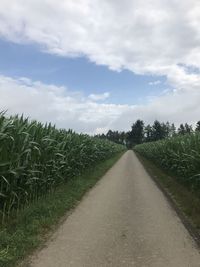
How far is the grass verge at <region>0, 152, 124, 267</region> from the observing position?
649 cm

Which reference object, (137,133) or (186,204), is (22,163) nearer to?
(186,204)

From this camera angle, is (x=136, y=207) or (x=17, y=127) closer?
(x=17, y=127)

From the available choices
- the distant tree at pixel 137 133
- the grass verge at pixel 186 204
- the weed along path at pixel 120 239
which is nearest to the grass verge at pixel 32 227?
the weed along path at pixel 120 239

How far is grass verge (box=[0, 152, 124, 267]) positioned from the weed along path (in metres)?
0.24

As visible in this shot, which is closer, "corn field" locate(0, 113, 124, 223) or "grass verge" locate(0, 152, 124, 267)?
"grass verge" locate(0, 152, 124, 267)

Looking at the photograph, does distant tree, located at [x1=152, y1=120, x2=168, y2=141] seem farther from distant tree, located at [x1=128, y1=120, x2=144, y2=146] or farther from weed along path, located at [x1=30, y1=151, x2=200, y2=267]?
weed along path, located at [x1=30, y1=151, x2=200, y2=267]

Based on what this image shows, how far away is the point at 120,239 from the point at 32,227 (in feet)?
5.71

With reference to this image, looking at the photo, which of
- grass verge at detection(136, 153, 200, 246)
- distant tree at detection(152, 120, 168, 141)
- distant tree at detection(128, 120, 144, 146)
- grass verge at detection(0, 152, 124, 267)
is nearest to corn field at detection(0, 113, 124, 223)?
grass verge at detection(0, 152, 124, 267)

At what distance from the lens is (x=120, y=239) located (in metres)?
8.00

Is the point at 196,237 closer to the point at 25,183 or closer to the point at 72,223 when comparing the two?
the point at 72,223

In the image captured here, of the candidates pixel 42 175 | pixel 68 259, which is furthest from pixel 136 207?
pixel 68 259

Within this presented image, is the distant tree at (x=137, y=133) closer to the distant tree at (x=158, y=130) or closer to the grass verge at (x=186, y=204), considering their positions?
the distant tree at (x=158, y=130)

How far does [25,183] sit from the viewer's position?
9602 millimetres

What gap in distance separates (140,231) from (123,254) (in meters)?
1.89
